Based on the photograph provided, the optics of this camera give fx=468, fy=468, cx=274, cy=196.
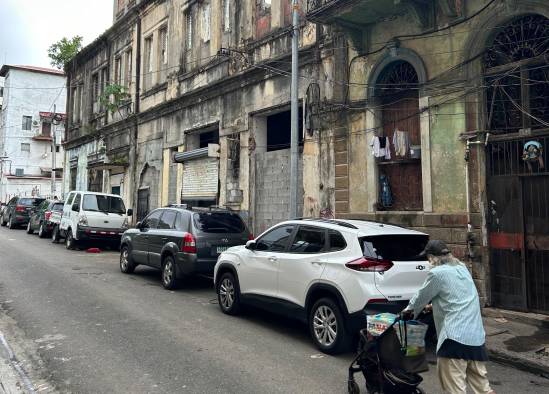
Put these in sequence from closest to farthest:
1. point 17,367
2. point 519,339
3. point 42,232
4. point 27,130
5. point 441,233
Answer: point 17,367 < point 519,339 < point 441,233 < point 42,232 < point 27,130

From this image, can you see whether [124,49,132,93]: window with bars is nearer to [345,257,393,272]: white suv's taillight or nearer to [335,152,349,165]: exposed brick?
[335,152,349,165]: exposed brick

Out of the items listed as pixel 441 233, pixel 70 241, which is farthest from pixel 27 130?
pixel 441 233

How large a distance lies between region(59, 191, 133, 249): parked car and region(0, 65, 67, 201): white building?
39.1 m

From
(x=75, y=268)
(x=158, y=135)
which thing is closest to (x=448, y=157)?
(x=75, y=268)

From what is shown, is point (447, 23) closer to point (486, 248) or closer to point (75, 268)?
point (486, 248)

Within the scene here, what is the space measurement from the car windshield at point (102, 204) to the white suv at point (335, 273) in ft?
37.5

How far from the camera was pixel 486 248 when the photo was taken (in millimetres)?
8758

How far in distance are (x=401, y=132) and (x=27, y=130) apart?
55187 mm

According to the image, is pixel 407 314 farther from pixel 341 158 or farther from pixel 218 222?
pixel 341 158

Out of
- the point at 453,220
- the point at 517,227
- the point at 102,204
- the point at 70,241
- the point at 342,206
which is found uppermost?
the point at 102,204

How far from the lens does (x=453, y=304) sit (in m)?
3.90

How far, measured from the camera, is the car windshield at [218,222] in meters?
10.0

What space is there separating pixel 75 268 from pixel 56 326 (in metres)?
6.02

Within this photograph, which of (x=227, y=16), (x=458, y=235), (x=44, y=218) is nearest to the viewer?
(x=458, y=235)
